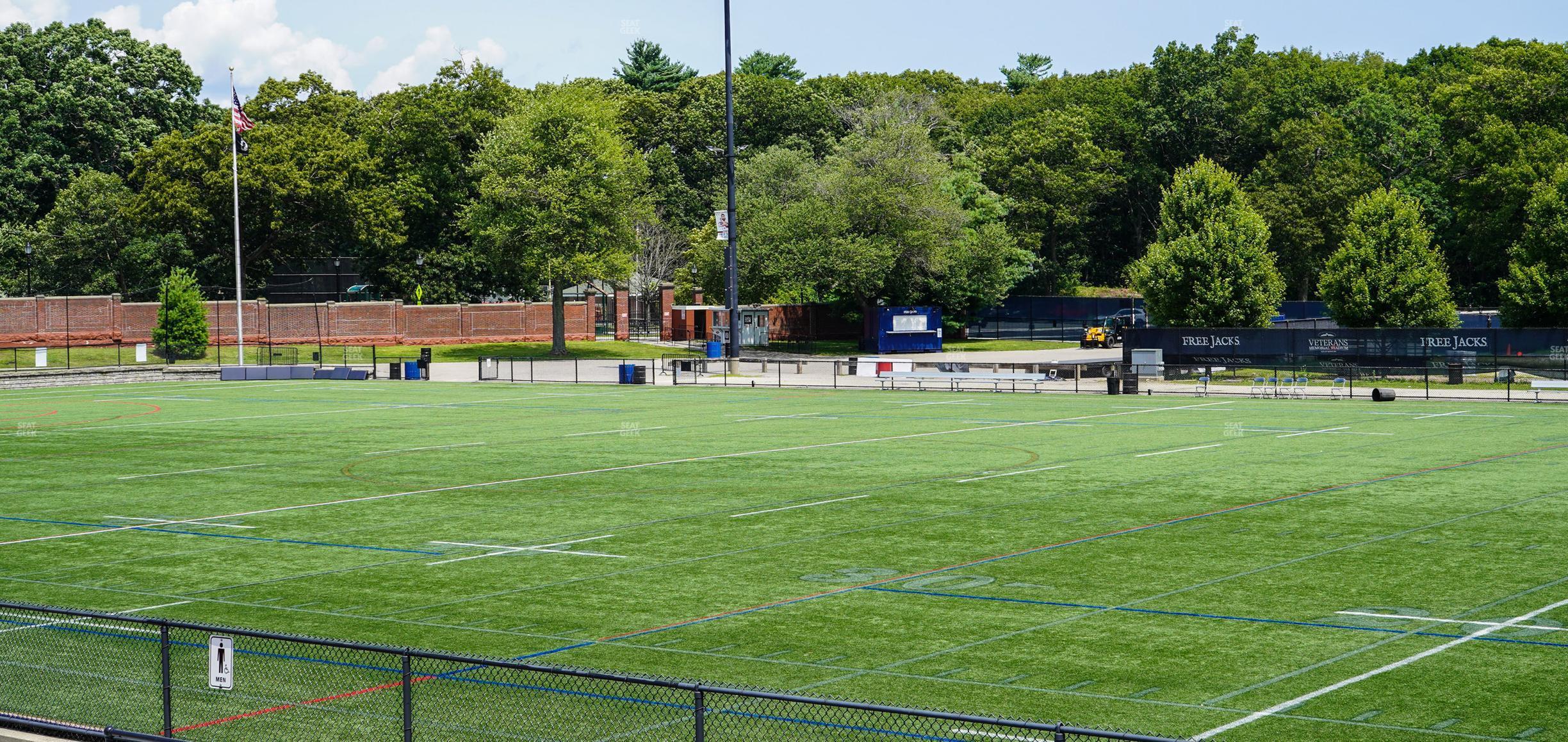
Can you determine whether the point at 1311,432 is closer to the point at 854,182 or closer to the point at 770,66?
the point at 854,182

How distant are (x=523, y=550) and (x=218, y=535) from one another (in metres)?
5.28

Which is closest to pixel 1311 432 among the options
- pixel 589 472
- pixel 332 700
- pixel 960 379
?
pixel 589 472

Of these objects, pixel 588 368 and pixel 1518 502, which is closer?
pixel 1518 502

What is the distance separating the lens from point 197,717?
12.5 m

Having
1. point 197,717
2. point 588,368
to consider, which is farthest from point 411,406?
point 197,717

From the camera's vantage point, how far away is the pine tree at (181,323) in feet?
259

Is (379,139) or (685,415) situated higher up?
(379,139)

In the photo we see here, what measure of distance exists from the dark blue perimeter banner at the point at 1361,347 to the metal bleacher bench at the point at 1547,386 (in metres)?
4.98

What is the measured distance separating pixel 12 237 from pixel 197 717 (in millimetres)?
95665

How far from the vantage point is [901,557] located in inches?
805

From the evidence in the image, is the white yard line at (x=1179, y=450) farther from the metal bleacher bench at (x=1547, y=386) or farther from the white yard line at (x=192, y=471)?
the white yard line at (x=192, y=471)

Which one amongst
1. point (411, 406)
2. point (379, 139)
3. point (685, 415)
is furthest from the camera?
point (379, 139)

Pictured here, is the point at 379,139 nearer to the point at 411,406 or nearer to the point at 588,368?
the point at 588,368

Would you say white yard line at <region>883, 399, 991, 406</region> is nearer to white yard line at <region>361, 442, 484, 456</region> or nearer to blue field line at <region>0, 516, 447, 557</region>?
white yard line at <region>361, 442, 484, 456</region>
